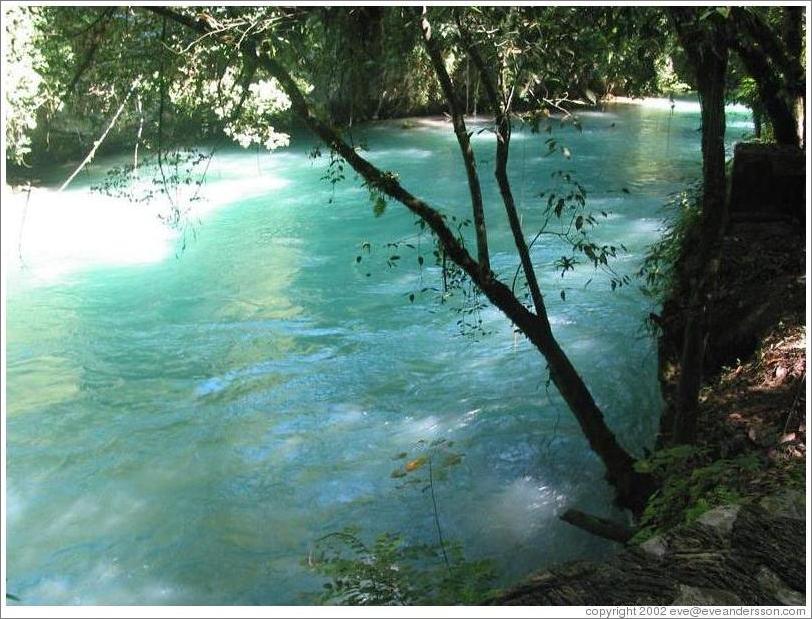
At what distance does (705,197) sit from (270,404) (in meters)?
3.95

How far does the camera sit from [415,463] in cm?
548

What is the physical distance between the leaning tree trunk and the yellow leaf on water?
2047 mm

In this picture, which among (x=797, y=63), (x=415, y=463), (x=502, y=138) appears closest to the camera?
(x=502, y=138)

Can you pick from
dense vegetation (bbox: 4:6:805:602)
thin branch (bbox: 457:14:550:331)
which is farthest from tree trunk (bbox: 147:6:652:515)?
thin branch (bbox: 457:14:550:331)

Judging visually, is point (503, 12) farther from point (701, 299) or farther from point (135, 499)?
point (135, 499)

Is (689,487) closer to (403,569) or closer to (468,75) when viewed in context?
A: (403,569)

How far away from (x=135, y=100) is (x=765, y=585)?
390 cm

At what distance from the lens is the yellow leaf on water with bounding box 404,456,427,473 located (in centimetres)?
541

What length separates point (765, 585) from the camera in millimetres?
2129

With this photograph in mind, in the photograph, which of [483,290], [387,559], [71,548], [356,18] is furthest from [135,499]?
[356,18]

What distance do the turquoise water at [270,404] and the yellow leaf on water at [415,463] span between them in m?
0.20

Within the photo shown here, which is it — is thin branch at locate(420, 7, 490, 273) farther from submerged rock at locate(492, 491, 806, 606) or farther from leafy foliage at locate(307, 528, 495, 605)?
submerged rock at locate(492, 491, 806, 606)

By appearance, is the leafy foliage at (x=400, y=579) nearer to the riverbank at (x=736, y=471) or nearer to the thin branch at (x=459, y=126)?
the riverbank at (x=736, y=471)

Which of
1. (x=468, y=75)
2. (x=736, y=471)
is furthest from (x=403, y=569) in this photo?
(x=468, y=75)
